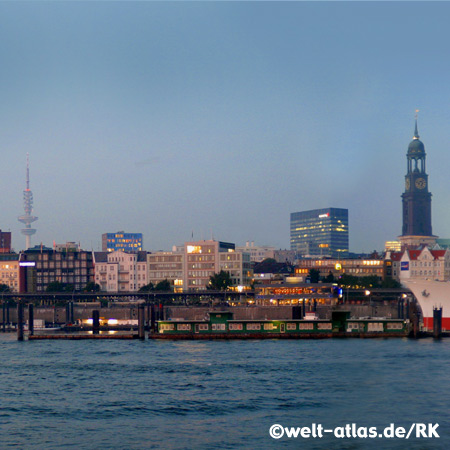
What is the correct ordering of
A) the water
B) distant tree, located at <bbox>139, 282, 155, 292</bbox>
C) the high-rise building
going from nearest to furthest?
the water, distant tree, located at <bbox>139, 282, 155, 292</bbox>, the high-rise building

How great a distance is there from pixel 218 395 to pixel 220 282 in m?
126

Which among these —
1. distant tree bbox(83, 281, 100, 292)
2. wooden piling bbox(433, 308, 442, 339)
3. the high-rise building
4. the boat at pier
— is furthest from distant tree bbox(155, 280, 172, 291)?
wooden piling bbox(433, 308, 442, 339)

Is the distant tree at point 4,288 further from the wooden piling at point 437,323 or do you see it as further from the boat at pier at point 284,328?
the wooden piling at point 437,323

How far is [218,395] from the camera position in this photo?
179 feet

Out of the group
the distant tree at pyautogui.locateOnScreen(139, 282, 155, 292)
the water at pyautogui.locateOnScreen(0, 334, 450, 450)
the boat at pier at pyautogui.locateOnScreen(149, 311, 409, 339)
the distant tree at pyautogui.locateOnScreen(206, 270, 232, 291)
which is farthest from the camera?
the distant tree at pyautogui.locateOnScreen(139, 282, 155, 292)

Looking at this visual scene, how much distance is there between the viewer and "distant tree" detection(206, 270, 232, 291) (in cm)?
18100

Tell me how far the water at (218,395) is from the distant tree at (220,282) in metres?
97.0

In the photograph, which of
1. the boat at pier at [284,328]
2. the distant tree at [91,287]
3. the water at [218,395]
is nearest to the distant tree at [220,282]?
the distant tree at [91,287]

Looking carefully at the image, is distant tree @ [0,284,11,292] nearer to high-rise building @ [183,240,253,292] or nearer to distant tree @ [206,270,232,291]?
high-rise building @ [183,240,253,292]

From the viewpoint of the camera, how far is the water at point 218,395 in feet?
139

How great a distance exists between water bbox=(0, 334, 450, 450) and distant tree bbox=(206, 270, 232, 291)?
318ft

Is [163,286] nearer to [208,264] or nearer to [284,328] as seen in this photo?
[208,264]

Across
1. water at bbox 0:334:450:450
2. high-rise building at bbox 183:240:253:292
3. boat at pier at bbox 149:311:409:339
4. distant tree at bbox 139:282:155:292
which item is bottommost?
water at bbox 0:334:450:450

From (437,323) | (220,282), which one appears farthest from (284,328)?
(220,282)
